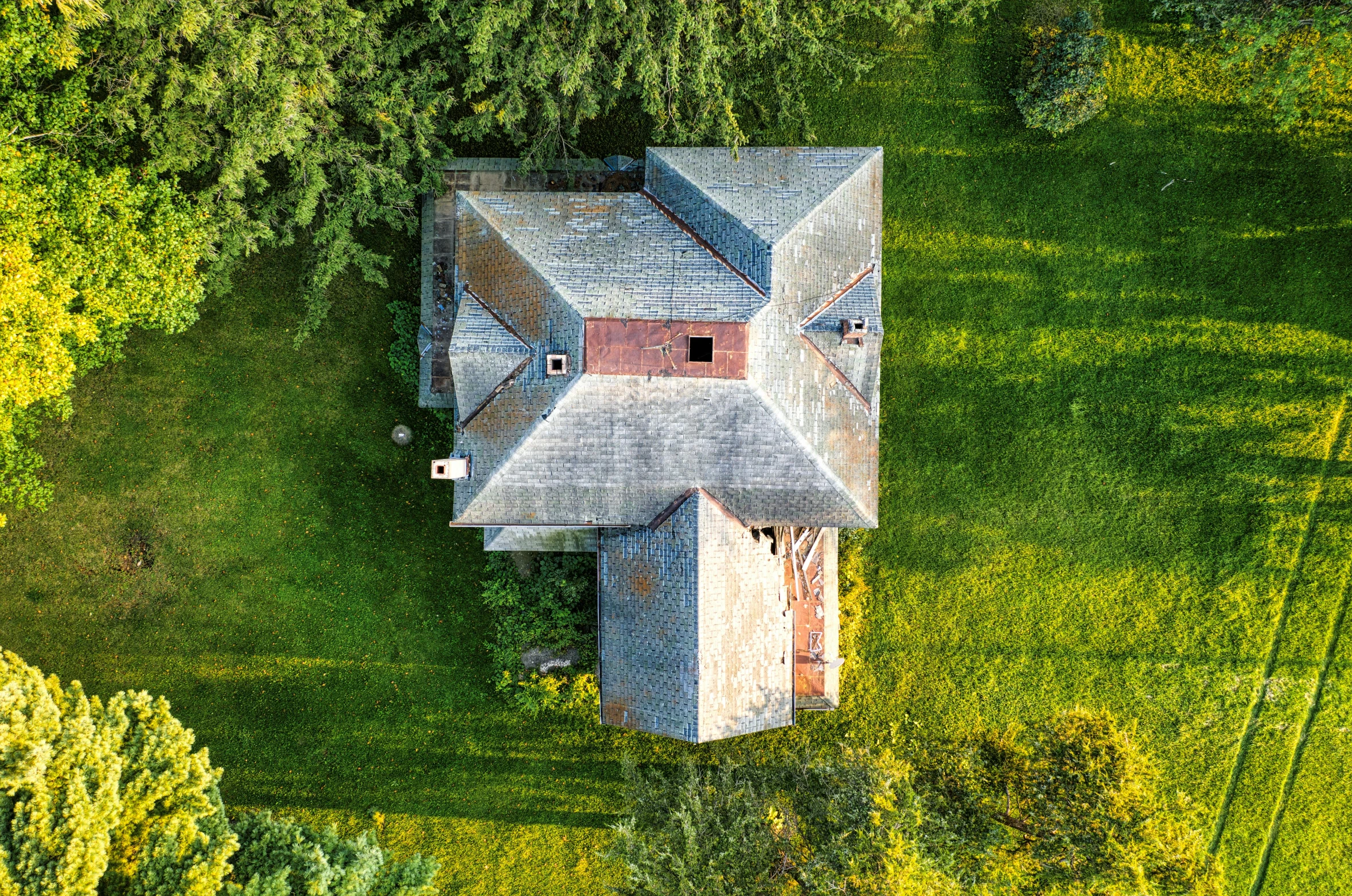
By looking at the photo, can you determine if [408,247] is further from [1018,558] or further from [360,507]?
[1018,558]

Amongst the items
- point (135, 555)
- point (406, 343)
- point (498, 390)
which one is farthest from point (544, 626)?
point (135, 555)

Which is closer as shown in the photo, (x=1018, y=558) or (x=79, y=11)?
(x=79, y=11)

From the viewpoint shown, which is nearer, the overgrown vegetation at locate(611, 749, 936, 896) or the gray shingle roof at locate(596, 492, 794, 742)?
the overgrown vegetation at locate(611, 749, 936, 896)

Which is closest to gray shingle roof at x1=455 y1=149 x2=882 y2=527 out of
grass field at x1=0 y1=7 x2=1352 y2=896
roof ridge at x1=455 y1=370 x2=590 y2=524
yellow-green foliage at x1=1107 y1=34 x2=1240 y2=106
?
roof ridge at x1=455 y1=370 x2=590 y2=524

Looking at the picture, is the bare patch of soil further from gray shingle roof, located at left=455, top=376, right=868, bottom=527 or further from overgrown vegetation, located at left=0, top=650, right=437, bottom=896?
gray shingle roof, located at left=455, top=376, right=868, bottom=527

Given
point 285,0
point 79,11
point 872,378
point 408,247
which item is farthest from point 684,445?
point 79,11

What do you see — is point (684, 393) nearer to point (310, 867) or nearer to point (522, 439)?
point (522, 439)
